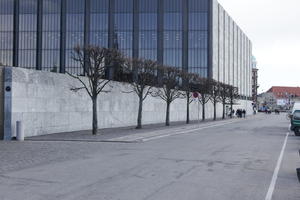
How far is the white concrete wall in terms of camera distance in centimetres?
2653

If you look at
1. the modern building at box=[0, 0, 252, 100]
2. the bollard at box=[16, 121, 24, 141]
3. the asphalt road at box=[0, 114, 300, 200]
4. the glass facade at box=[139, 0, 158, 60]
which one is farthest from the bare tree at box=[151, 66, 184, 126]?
the glass facade at box=[139, 0, 158, 60]

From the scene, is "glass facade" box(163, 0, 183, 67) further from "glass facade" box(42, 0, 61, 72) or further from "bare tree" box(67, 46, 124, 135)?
"bare tree" box(67, 46, 124, 135)

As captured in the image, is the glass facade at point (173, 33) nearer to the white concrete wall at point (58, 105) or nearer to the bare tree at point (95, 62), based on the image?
the white concrete wall at point (58, 105)

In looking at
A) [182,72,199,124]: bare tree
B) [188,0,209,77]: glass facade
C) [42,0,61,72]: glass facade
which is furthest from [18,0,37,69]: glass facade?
[182,72,199,124]: bare tree

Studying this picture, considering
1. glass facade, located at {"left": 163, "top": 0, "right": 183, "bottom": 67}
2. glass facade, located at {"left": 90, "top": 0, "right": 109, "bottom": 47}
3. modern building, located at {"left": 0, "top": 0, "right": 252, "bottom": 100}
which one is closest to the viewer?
modern building, located at {"left": 0, "top": 0, "right": 252, "bottom": 100}

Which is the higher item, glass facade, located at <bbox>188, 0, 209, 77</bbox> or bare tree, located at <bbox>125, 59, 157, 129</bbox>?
glass facade, located at <bbox>188, 0, 209, 77</bbox>

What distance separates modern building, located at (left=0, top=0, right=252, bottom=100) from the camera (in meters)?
84.3

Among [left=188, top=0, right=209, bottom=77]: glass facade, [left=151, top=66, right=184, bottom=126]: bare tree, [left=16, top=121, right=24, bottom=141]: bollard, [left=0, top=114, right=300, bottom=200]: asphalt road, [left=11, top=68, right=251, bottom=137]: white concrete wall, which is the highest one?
[left=188, top=0, right=209, bottom=77]: glass facade

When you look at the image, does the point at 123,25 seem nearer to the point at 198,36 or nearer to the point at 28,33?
the point at 198,36

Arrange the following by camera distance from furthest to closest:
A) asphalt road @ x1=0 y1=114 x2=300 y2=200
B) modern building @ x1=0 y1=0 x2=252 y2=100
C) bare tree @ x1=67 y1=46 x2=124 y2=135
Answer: modern building @ x1=0 y1=0 x2=252 y2=100
bare tree @ x1=67 y1=46 x2=124 y2=135
asphalt road @ x1=0 y1=114 x2=300 y2=200

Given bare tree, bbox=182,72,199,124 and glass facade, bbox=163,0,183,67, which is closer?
bare tree, bbox=182,72,199,124

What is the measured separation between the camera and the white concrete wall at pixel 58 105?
A: 26.5m

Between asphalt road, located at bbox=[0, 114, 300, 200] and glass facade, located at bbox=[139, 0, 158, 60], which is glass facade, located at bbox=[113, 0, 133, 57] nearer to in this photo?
glass facade, located at bbox=[139, 0, 158, 60]

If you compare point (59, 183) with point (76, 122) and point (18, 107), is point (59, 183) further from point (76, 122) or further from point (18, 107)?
point (76, 122)
